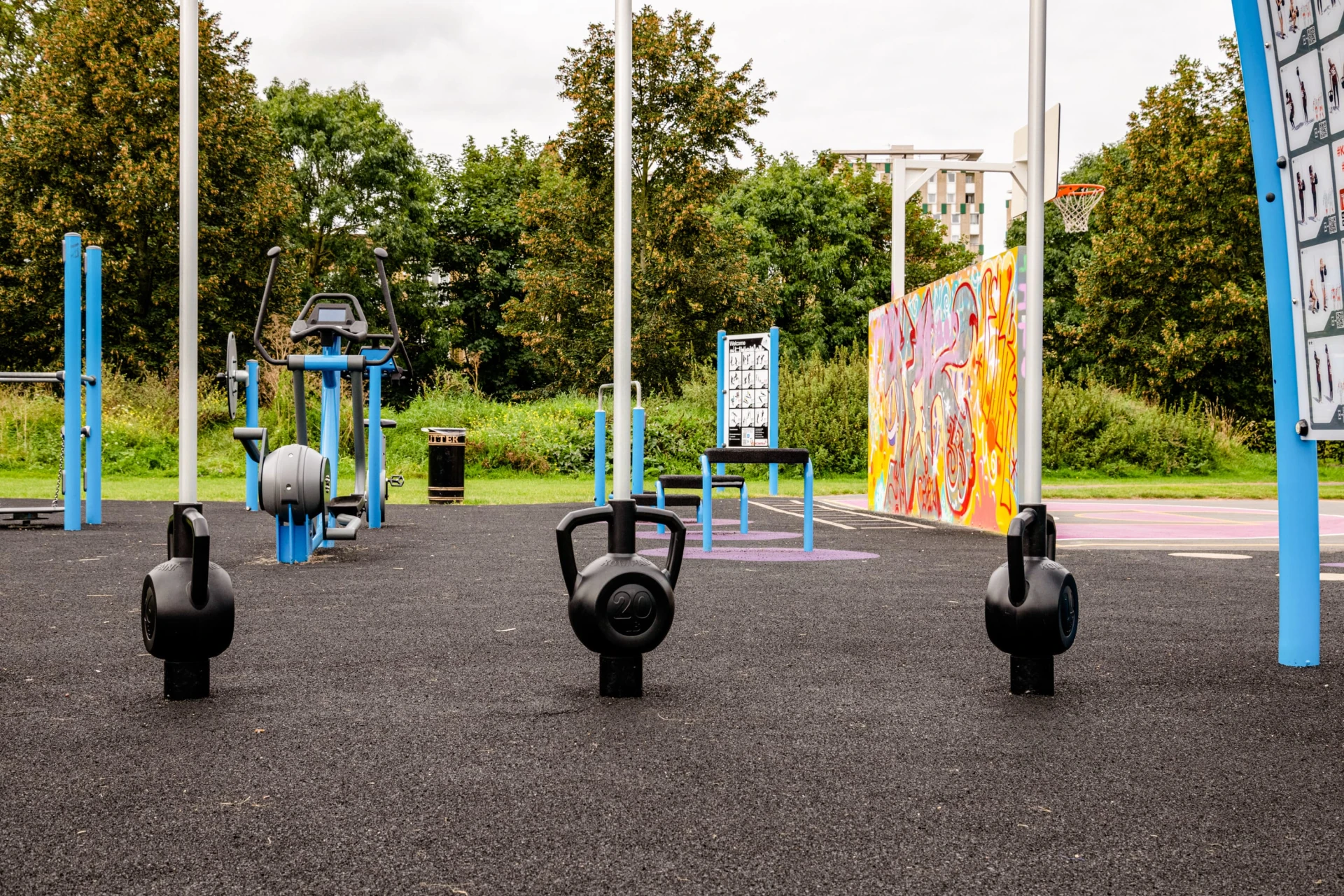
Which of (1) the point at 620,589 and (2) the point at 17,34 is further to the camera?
(2) the point at 17,34

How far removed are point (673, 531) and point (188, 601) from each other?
125cm

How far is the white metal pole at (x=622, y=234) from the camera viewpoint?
3125 mm

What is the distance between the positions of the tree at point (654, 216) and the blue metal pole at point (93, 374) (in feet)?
50.6

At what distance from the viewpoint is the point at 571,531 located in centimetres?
295

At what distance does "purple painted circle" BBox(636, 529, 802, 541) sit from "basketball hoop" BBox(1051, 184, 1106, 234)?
12.4 meters

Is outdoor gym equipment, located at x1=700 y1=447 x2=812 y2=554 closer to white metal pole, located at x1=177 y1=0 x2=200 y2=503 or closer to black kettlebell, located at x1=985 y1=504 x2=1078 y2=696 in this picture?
black kettlebell, located at x1=985 y1=504 x2=1078 y2=696

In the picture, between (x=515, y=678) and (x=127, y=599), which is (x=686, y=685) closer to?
(x=515, y=678)

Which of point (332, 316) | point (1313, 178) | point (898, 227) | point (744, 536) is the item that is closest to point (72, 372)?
point (332, 316)

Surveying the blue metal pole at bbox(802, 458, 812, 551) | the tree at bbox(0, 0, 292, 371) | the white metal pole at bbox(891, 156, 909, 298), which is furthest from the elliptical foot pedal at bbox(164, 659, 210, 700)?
the tree at bbox(0, 0, 292, 371)

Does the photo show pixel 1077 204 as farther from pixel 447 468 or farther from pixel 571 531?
pixel 571 531

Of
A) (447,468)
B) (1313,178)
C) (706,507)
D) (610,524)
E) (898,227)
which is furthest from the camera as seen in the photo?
(898,227)

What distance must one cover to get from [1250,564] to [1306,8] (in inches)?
167

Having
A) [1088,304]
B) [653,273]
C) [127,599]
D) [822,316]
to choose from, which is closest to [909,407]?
[127,599]

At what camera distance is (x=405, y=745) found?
2.67m
